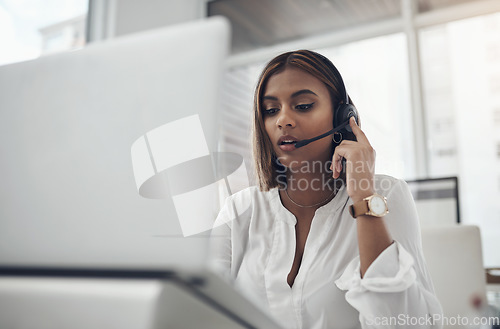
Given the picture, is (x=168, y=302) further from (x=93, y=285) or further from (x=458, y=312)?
(x=458, y=312)

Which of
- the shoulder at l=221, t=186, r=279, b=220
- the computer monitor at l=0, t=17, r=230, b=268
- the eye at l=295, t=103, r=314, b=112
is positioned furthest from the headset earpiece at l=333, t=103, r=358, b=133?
the computer monitor at l=0, t=17, r=230, b=268

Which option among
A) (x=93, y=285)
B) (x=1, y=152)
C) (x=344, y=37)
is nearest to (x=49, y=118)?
(x=1, y=152)

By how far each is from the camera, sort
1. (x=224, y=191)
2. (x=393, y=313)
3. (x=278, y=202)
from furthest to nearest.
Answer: (x=224, y=191) → (x=278, y=202) → (x=393, y=313)

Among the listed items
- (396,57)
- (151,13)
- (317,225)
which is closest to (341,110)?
(317,225)

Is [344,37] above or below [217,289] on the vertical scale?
above

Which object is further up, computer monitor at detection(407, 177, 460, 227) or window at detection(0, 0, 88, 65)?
window at detection(0, 0, 88, 65)

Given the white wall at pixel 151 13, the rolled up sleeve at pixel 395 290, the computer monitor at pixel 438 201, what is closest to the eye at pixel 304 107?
the rolled up sleeve at pixel 395 290

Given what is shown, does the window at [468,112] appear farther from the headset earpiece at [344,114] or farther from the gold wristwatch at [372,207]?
the gold wristwatch at [372,207]

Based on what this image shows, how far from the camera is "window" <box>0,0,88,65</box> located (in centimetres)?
269

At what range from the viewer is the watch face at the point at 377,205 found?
84 cm

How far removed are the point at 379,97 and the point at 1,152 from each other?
2.91m

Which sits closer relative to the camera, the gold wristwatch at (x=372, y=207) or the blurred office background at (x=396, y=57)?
the gold wristwatch at (x=372, y=207)

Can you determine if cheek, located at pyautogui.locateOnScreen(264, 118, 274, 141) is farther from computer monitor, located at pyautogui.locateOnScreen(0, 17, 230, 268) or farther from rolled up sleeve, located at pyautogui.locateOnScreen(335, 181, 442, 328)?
computer monitor, located at pyautogui.locateOnScreen(0, 17, 230, 268)

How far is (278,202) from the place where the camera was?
3.54ft
